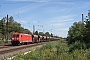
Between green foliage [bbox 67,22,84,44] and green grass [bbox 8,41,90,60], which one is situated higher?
green foliage [bbox 67,22,84,44]

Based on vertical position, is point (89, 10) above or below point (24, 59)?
above

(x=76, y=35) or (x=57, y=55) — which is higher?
(x=76, y=35)

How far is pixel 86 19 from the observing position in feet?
113

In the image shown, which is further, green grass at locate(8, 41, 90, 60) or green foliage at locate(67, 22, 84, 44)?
green foliage at locate(67, 22, 84, 44)

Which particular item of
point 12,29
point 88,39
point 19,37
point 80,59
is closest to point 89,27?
point 88,39

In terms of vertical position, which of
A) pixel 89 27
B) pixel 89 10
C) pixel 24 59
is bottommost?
pixel 24 59

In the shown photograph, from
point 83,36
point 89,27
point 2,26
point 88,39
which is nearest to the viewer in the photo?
point 89,27

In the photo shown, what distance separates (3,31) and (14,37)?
80.1 m

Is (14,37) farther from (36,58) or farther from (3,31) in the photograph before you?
(3,31)

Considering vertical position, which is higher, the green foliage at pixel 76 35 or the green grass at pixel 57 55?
the green foliage at pixel 76 35

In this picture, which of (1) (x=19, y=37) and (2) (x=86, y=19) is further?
(1) (x=19, y=37)

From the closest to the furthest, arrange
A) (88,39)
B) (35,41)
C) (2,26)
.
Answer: (88,39)
(35,41)
(2,26)

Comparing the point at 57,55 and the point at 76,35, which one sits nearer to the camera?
the point at 57,55

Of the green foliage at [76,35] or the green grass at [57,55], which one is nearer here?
the green grass at [57,55]
